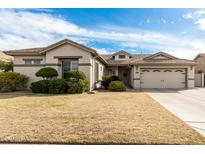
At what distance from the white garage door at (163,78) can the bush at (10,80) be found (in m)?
12.5

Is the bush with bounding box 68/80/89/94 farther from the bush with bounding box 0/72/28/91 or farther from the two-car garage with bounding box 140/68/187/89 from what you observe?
the two-car garage with bounding box 140/68/187/89

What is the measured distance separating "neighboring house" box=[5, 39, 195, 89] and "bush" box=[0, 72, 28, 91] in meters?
1.08

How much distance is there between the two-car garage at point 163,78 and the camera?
20.7 metres

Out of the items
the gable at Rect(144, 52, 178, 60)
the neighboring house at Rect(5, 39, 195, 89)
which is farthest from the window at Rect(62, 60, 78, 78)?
the gable at Rect(144, 52, 178, 60)

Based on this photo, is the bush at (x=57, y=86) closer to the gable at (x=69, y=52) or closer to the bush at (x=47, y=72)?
the bush at (x=47, y=72)

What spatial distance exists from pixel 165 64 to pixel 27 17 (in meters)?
14.7

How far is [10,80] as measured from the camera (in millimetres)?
15992

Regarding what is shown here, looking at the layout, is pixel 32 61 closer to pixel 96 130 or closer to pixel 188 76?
pixel 96 130

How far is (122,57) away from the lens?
28.1 meters

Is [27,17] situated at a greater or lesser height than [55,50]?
greater
